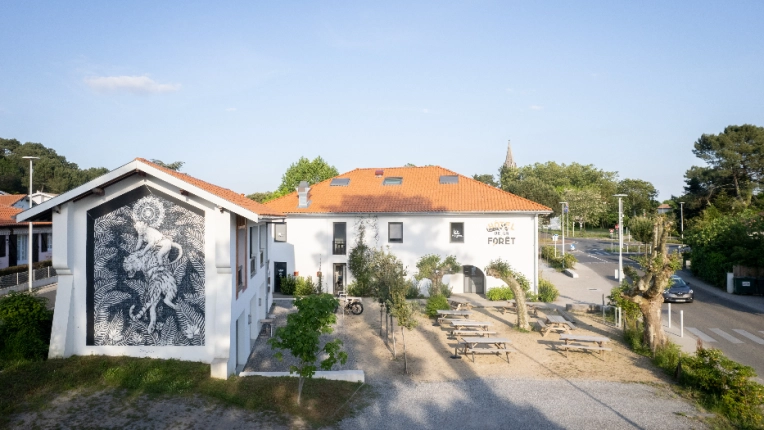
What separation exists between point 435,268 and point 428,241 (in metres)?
2.37

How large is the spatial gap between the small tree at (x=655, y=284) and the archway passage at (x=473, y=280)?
38.3 ft

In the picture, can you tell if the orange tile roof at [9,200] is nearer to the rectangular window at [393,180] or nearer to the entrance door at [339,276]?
the entrance door at [339,276]

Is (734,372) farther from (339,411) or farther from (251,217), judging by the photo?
(251,217)

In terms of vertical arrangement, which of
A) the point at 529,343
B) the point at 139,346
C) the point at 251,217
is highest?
the point at 251,217

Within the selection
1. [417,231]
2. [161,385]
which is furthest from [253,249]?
[417,231]

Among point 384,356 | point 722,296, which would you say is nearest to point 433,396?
point 384,356

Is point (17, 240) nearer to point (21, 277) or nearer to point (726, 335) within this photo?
point (21, 277)

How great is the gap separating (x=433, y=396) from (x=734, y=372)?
6.74 metres

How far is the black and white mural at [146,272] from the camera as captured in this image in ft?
38.1

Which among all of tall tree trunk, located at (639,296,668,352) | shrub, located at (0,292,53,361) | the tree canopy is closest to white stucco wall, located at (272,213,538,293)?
tall tree trunk, located at (639,296,668,352)

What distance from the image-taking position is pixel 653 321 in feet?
49.2

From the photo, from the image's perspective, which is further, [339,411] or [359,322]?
[359,322]

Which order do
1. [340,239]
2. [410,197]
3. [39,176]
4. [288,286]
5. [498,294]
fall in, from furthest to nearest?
[39,176] < [410,197] < [340,239] < [288,286] < [498,294]

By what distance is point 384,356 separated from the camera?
15.0 m
